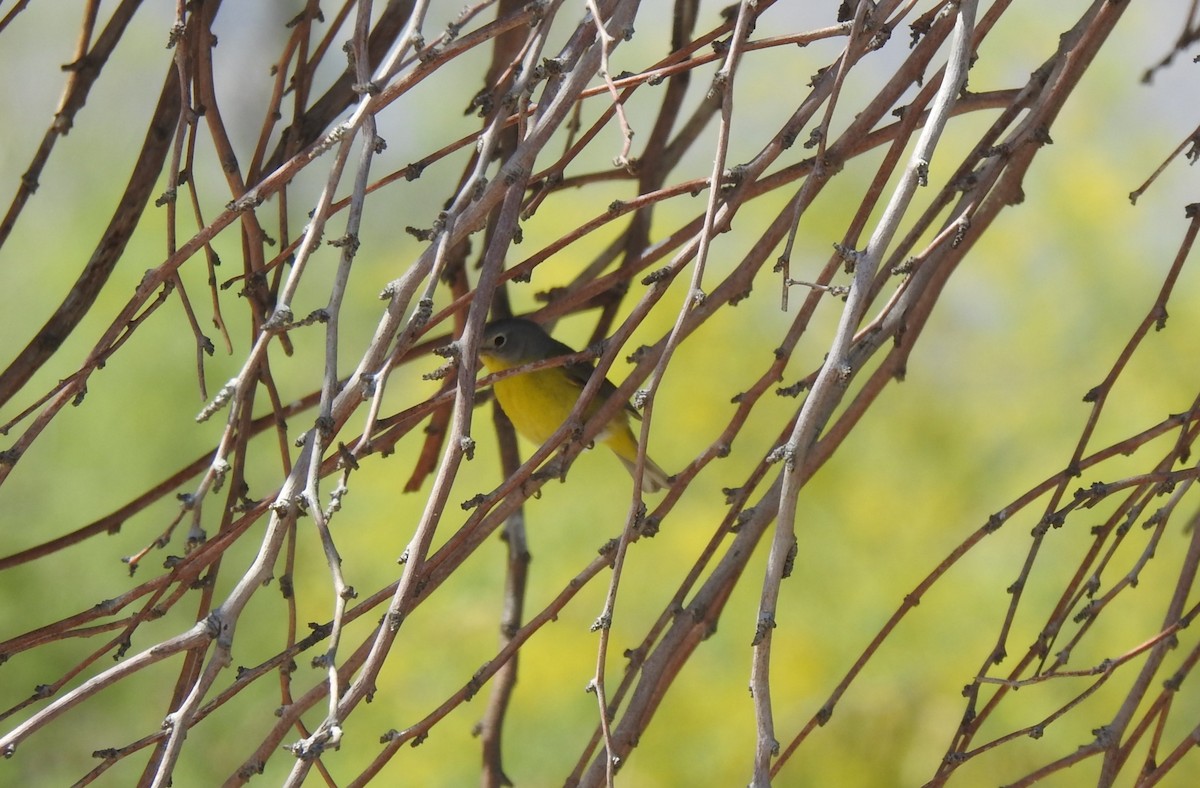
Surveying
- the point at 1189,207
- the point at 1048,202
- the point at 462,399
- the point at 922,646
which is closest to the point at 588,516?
the point at 922,646

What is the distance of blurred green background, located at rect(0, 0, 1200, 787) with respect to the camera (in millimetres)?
4293

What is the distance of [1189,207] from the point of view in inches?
71.5

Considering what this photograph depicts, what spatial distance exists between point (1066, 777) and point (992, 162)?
3345mm

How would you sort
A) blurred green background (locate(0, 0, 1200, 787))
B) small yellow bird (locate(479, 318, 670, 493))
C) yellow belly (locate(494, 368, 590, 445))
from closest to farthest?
small yellow bird (locate(479, 318, 670, 493)), yellow belly (locate(494, 368, 590, 445)), blurred green background (locate(0, 0, 1200, 787))

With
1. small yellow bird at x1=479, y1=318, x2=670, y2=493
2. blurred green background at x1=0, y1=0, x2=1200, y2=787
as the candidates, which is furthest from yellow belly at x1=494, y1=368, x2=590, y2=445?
blurred green background at x1=0, y1=0, x2=1200, y2=787

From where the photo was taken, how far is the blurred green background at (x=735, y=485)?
429cm

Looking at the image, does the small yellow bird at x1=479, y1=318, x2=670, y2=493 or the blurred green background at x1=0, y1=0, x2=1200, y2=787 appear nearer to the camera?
the small yellow bird at x1=479, y1=318, x2=670, y2=493

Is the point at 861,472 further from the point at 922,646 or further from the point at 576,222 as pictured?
the point at 576,222

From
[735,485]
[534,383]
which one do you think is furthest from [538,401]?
[735,485]

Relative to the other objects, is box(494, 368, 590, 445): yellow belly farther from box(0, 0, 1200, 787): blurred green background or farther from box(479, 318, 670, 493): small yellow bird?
box(0, 0, 1200, 787): blurred green background

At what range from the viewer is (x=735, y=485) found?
465 cm

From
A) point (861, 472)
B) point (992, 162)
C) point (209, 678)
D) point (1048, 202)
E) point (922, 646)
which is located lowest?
point (209, 678)

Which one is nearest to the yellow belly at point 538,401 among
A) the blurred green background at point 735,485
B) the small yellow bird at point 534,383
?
the small yellow bird at point 534,383

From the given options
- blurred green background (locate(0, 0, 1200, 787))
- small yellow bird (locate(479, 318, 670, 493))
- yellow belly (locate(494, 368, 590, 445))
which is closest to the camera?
small yellow bird (locate(479, 318, 670, 493))
